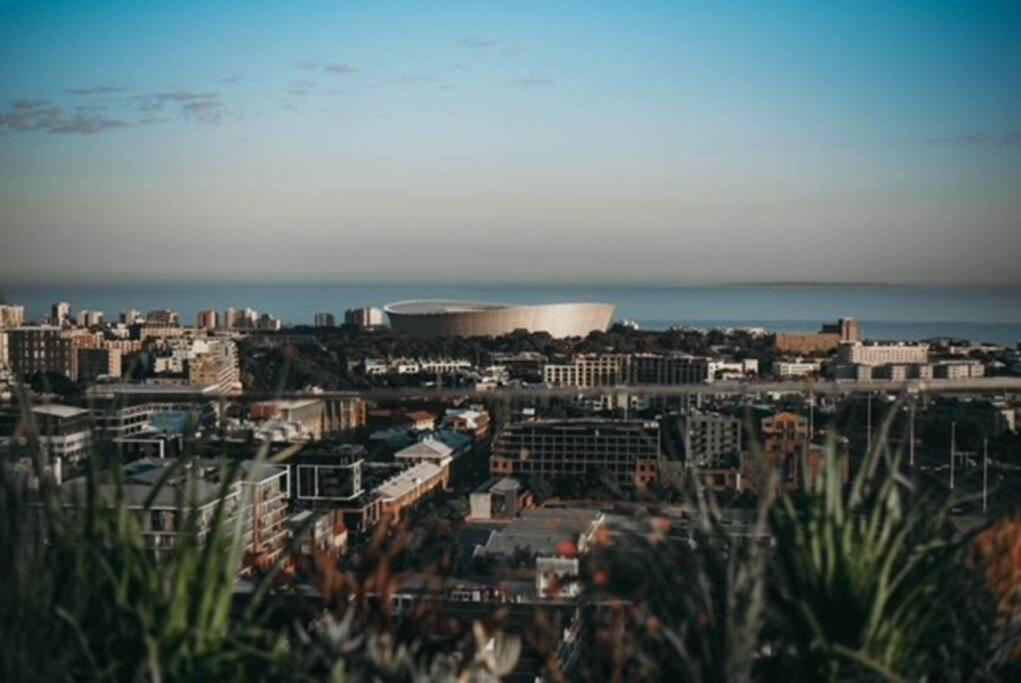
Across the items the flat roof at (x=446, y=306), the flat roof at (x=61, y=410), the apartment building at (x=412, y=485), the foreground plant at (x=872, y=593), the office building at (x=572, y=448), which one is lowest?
the apartment building at (x=412, y=485)

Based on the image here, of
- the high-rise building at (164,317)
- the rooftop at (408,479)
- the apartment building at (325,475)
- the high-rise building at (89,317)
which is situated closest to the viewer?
the rooftop at (408,479)

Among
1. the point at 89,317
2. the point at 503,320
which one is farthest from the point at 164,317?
the point at 503,320

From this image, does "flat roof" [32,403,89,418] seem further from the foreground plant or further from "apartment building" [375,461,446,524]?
"apartment building" [375,461,446,524]

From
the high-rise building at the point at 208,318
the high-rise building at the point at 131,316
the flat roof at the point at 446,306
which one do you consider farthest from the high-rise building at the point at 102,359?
the high-rise building at the point at 208,318

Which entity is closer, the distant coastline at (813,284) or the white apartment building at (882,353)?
the white apartment building at (882,353)

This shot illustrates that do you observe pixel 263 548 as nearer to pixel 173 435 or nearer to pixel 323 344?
pixel 173 435

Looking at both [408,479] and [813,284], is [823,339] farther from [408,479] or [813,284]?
[408,479]

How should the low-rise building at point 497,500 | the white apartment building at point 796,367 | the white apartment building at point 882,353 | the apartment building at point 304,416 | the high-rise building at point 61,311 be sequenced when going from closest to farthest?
the apartment building at point 304,416 < the low-rise building at point 497,500 < the white apartment building at point 882,353 < the white apartment building at point 796,367 < the high-rise building at point 61,311

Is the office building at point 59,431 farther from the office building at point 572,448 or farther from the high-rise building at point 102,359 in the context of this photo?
the high-rise building at point 102,359
